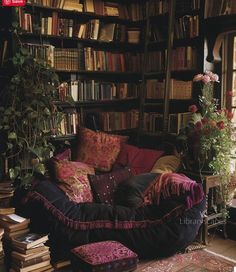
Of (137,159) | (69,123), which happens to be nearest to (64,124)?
(69,123)

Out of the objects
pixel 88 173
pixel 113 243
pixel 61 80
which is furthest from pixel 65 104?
pixel 113 243

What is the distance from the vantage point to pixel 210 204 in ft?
11.6

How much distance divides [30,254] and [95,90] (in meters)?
2.08

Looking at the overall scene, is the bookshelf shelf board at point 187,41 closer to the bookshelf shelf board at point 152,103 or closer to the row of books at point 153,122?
the bookshelf shelf board at point 152,103

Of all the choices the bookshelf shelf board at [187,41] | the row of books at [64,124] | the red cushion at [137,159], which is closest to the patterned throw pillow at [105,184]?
the red cushion at [137,159]

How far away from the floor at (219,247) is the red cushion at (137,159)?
35.8 inches

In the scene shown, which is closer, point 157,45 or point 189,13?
point 189,13

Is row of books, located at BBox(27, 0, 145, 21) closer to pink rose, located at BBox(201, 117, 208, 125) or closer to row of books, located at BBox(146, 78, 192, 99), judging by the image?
row of books, located at BBox(146, 78, 192, 99)

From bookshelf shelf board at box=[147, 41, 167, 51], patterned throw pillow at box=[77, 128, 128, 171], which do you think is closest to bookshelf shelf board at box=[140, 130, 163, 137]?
patterned throw pillow at box=[77, 128, 128, 171]

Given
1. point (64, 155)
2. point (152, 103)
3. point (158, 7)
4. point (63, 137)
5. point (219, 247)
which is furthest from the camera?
point (152, 103)

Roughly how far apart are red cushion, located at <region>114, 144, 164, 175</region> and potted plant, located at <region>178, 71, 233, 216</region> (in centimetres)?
33

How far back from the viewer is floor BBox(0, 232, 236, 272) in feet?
9.88

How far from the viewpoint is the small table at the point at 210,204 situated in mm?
3362

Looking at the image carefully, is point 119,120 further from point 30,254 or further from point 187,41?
point 30,254
